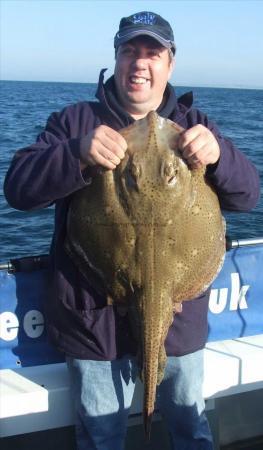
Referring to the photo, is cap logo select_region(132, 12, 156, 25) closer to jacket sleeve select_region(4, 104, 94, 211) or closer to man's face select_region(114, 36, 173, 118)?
man's face select_region(114, 36, 173, 118)

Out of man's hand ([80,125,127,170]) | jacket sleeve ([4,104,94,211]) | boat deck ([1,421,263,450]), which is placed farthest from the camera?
boat deck ([1,421,263,450])

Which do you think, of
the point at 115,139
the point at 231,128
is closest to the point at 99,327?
the point at 115,139

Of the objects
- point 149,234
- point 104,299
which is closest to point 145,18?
point 149,234

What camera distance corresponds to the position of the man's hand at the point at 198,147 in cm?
242

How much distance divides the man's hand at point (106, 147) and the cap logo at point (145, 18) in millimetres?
765

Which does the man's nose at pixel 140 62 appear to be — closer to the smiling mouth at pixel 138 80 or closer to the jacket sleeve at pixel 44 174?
the smiling mouth at pixel 138 80

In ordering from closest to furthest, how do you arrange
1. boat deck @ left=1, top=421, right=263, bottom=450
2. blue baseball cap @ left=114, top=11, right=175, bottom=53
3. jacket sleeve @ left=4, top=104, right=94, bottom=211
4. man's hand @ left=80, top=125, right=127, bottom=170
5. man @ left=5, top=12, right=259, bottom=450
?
1. man's hand @ left=80, top=125, right=127, bottom=170
2. jacket sleeve @ left=4, top=104, right=94, bottom=211
3. man @ left=5, top=12, right=259, bottom=450
4. blue baseball cap @ left=114, top=11, right=175, bottom=53
5. boat deck @ left=1, top=421, right=263, bottom=450

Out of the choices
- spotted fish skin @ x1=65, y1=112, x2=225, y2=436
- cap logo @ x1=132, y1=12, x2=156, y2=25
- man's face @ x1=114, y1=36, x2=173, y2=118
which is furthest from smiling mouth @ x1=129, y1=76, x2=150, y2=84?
spotted fish skin @ x1=65, y1=112, x2=225, y2=436

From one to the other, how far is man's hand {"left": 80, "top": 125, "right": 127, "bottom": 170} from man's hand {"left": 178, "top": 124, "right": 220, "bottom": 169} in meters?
0.27

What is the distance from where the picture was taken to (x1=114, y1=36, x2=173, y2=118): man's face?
9.37 ft

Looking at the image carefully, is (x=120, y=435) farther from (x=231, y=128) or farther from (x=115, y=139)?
(x=231, y=128)

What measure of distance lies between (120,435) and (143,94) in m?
1.89

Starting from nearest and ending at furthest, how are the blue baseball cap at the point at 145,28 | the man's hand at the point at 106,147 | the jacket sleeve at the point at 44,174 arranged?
the man's hand at the point at 106,147 → the jacket sleeve at the point at 44,174 → the blue baseball cap at the point at 145,28

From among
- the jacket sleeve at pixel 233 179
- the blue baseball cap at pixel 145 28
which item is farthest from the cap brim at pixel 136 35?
the jacket sleeve at pixel 233 179
